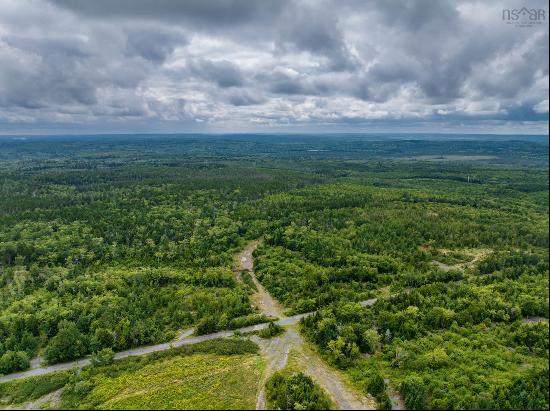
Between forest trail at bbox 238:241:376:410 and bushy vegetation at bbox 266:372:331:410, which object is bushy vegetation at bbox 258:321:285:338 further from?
bushy vegetation at bbox 266:372:331:410

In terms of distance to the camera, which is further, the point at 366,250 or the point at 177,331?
the point at 366,250

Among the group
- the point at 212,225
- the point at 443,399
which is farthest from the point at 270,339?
the point at 212,225

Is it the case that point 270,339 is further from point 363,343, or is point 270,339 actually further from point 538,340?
point 538,340

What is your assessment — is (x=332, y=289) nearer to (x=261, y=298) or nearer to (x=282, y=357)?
(x=261, y=298)

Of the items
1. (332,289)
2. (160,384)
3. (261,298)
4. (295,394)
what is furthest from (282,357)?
(332,289)

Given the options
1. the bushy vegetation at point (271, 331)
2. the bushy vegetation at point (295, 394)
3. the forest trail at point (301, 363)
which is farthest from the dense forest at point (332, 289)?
the bushy vegetation at point (271, 331)

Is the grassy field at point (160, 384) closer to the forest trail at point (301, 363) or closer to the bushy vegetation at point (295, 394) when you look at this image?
the forest trail at point (301, 363)

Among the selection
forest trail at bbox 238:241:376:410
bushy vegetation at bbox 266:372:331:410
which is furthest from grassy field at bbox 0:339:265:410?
bushy vegetation at bbox 266:372:331:410
